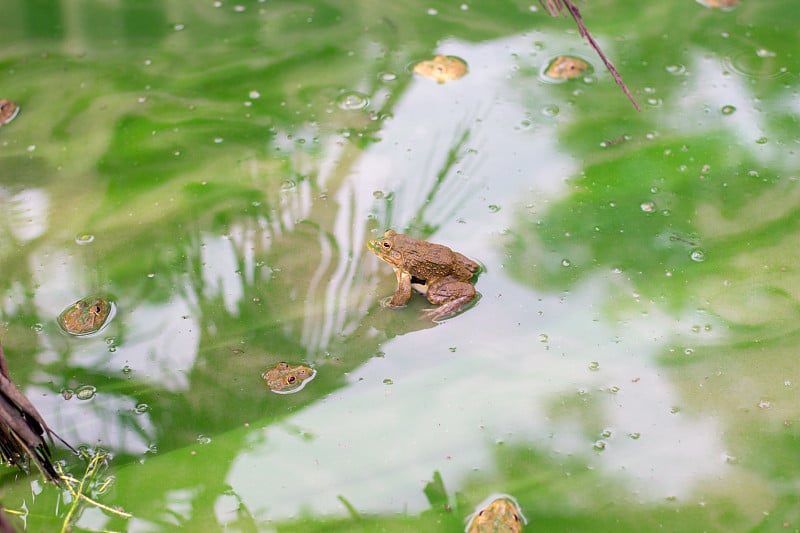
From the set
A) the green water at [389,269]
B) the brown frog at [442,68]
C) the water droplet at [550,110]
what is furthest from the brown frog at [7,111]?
the water droplet at [550,110]

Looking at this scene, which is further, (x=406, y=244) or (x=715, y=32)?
(x=715, y=32)

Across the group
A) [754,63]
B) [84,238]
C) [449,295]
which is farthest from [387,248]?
[754,63]

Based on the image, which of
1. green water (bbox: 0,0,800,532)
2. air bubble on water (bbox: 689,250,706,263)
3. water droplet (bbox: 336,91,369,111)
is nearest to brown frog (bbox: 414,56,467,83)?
green water (bbox: 0,0,800,532)

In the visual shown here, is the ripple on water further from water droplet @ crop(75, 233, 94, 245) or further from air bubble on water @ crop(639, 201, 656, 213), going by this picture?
water droplet @ crop(75, 233, 94, 245)

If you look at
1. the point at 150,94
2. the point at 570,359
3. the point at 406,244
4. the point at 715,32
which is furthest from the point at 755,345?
the point at 150,94

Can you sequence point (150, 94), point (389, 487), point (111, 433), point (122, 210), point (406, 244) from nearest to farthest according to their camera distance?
point (389, 487) → point (111, 433) → point (406, 244) → point (122, 210) → point (150, 94)

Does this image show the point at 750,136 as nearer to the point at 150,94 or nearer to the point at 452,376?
the point at 452,376
